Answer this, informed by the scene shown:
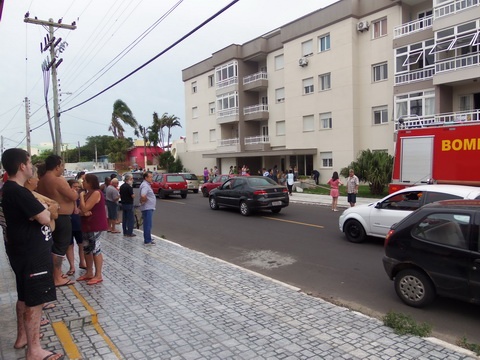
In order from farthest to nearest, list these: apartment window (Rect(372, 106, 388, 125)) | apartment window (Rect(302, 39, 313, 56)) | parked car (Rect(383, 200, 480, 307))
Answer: apartment window (Rect(302, 39, 313, 56))
apartment window (Rect(372, 106, 388, 125))
parked car (Rect(383, 200, 480, 307))

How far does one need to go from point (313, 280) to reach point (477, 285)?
8.31 feet

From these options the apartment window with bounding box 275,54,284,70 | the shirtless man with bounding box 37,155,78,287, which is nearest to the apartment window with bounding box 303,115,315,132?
the apartment window with bounding box 275,54,284,70

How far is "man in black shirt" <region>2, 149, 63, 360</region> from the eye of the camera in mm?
3344

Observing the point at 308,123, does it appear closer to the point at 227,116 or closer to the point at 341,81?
the point at 341,81

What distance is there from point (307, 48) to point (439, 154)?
819 inches

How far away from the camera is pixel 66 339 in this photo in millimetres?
3971

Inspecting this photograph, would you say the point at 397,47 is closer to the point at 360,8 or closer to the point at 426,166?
the point at 360,8

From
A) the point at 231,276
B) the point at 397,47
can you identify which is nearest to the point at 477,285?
the point at 231,276

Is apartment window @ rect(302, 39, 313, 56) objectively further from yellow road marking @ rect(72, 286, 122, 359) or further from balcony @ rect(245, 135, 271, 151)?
yellow road marking @ rect(72, 286, 122, 359)

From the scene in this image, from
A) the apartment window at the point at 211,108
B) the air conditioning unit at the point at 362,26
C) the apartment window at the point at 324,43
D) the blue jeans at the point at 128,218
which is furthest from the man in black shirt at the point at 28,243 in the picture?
the apartment window at the point at 211,108

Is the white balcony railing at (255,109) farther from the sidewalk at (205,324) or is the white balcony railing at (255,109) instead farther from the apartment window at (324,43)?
the sidewalk at (205,324)

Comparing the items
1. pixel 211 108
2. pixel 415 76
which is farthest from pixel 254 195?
pixel 211 108

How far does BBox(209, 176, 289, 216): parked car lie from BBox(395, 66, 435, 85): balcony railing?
1418cm

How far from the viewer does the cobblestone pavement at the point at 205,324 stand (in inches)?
147
